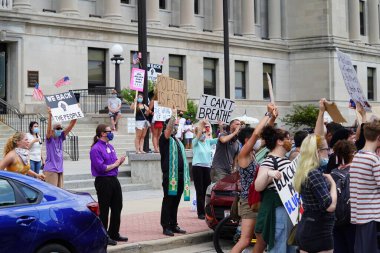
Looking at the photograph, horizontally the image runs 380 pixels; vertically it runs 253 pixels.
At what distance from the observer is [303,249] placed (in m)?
7.49

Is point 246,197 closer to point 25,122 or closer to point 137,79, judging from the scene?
point 137,79

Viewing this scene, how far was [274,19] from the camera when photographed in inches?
1908

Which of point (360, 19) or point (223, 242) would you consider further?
point (360, 19)

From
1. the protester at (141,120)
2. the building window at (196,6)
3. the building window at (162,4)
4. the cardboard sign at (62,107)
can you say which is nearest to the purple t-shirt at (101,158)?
the cardboard sign at (62,107)

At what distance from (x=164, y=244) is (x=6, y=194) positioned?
4387 mm

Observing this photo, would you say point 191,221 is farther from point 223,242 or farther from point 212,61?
point 212,61

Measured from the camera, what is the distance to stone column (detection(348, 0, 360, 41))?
171 ft

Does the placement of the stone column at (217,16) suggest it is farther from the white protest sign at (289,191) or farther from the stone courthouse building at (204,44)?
the white protest sign at (289,191)

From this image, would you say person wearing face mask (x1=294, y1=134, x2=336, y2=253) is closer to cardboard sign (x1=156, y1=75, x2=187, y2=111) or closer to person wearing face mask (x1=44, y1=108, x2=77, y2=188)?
cardboard sign (x1=156, y1=75, x2=187, y2=111)

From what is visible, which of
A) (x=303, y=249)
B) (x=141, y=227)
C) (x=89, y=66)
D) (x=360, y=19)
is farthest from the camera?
(x=360, y=19)

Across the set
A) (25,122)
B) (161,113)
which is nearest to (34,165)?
(161,113)

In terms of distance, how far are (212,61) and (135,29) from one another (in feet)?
23.1

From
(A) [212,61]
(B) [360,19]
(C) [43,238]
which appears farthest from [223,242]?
(B) [360,19]

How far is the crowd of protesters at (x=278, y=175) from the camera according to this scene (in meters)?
7.43
